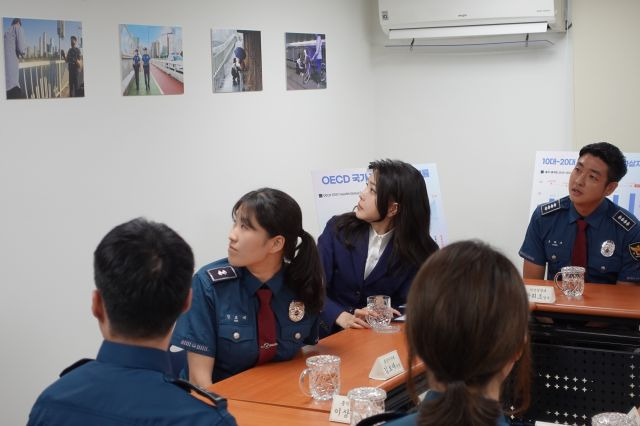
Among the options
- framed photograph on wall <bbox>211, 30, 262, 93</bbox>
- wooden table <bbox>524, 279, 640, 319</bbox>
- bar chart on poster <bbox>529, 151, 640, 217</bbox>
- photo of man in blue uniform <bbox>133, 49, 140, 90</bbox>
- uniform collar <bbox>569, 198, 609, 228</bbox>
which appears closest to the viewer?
wooden table <bbox>524, 279, 640, 319</bbox>

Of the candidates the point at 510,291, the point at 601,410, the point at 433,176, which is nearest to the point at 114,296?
the point at 510,291

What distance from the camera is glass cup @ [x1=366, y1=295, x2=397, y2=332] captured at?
357cm

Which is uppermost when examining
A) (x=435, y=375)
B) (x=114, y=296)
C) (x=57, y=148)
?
(x=57, y=148)

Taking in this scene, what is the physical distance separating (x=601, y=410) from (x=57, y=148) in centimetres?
285

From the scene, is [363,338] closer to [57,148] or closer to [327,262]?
[327,262]

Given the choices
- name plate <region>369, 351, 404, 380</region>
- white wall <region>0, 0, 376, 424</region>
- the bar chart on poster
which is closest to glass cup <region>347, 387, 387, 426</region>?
name plate <region>369, 351, 404, 380</region>

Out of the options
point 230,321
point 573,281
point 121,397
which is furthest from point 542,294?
point 121,397

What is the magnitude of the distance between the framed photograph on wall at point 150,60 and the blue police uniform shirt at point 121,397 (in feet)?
10.3

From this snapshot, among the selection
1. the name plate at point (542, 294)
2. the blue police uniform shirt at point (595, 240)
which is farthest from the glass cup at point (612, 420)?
the blue police uniform shirt at point (595, 240)

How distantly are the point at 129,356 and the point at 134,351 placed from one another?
0.01 m

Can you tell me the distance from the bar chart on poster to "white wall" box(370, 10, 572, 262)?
47 cm

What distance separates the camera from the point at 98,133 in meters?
4.53

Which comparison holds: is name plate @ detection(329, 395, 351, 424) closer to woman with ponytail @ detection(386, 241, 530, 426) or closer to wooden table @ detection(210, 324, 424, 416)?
wooden table @ detection(210, 324, 424, 416)

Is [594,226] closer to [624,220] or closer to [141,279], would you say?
[624,220]
